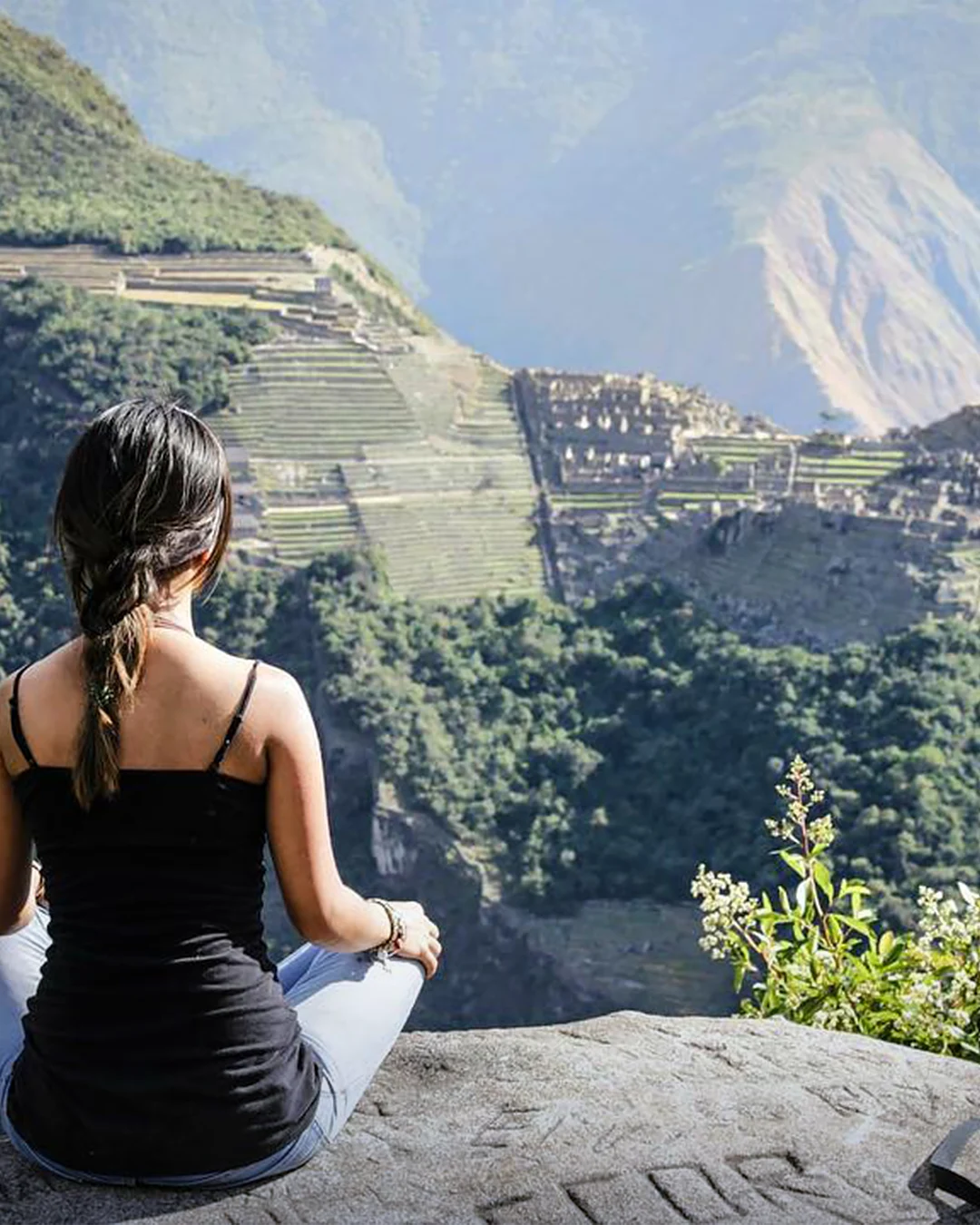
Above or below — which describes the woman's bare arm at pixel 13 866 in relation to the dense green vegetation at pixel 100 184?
below

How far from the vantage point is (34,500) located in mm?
17594

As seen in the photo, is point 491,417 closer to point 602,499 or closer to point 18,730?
point 602,499

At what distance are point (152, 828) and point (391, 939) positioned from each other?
1.17 feet

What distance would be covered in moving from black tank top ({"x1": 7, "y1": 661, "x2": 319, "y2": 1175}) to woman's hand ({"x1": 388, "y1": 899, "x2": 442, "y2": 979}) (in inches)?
10.1

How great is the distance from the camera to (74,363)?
62.4 ft

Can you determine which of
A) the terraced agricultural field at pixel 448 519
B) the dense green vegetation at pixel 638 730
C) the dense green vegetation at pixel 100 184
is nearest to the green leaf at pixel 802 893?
the dense green vegetation at pixel 638 730

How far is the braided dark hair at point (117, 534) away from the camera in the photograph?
55.7 inches

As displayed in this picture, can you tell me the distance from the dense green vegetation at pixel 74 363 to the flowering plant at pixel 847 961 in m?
16.0

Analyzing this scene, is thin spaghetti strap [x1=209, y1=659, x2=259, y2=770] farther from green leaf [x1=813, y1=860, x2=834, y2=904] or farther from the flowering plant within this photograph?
green leaf [x1=813, y1=860, x2=834, y2=904]

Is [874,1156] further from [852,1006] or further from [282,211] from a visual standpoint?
[282,211]

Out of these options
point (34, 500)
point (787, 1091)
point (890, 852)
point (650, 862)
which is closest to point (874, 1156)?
point (787, 1091)

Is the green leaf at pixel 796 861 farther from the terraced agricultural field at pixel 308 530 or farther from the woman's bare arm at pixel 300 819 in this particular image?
the terraced agricultural field at pixel 308 530

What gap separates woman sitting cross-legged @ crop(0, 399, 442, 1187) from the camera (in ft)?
4.69

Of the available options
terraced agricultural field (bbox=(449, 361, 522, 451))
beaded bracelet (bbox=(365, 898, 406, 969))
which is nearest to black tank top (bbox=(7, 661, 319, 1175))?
beaded bracelet (bbox=(365, 898, 406, 969))
